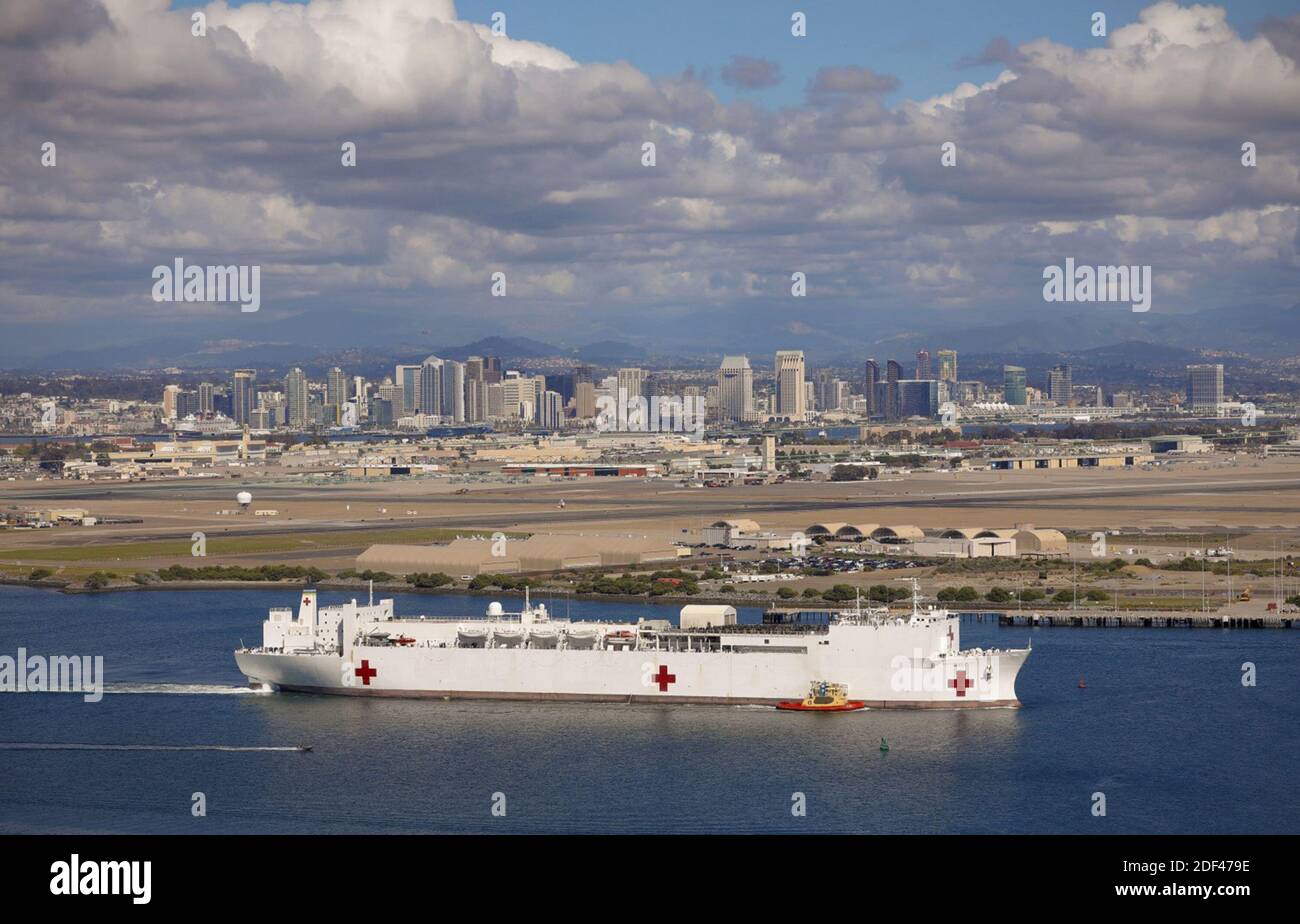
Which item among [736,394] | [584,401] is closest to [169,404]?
[584,401]

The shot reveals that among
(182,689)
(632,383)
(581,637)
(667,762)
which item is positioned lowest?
(667,762)

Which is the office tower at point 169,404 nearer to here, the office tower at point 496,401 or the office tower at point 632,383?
the office tower at point 496,401

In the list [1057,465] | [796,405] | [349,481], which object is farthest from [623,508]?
[796,405]

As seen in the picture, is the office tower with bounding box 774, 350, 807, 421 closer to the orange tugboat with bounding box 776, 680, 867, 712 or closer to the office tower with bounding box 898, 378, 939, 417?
the office tower with bounding box 898, 378, 939, 417

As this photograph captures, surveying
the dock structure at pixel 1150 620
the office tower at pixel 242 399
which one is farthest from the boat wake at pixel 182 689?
the office tower at pixel 242 399

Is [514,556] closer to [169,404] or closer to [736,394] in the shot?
[736,394]
